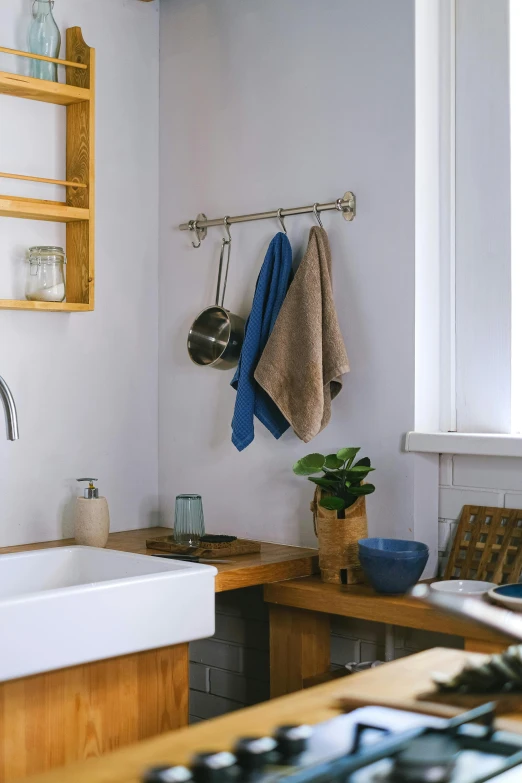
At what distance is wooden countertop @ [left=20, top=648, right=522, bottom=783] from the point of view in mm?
725

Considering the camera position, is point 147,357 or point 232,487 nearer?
point 232,487

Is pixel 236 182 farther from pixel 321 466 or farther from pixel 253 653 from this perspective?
pixel 253 653

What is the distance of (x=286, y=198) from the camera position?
93.6 inches

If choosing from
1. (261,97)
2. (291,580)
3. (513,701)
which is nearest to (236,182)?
(261,97)

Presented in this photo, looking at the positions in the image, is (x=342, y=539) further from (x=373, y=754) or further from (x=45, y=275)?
(x=373, y=754)

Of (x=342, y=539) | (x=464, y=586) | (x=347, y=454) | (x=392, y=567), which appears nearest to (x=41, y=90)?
(x=347, y=454)

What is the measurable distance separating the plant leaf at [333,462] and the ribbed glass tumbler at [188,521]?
381mm

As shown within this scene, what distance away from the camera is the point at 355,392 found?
2.23m

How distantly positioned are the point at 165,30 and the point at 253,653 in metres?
1.79

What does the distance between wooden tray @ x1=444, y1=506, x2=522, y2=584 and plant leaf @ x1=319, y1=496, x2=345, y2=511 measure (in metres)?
0.27

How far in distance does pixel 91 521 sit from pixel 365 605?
0.71 m

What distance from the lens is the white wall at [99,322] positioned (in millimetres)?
2336

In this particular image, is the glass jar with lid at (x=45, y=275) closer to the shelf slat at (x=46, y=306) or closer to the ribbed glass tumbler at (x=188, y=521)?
the shelf slat at (x=46, y=306)

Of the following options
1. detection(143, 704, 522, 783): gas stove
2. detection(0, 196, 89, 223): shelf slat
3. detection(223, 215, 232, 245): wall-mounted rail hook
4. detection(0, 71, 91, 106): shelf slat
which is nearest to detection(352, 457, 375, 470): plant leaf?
detection(223, 215, 232, 245): wall-mounted rail hook
